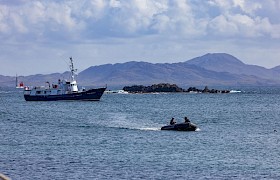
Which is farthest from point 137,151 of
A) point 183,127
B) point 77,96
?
point 77,96

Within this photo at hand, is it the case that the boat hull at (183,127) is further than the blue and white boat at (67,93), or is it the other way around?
the blue and white boat at (67,93)

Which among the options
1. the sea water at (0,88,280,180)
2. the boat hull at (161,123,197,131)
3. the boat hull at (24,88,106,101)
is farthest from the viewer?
the boat hull at (24,88,106,101)

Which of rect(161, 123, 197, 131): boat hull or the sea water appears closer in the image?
the sea water

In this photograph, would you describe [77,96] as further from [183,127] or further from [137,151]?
[137,151]

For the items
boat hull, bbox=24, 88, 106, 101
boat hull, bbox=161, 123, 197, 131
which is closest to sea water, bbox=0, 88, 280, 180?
boat hull, bbox=161, 123, 197, 131

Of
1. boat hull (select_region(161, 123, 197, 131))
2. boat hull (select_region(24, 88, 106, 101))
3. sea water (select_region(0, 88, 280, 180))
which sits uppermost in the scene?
boat hull (select_region(24, 88, 106, 101))

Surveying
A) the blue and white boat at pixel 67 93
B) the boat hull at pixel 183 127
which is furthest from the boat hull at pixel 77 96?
the boat hull at pixel 183 127

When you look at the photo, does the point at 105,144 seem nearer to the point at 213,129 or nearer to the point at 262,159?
the point at 262,159

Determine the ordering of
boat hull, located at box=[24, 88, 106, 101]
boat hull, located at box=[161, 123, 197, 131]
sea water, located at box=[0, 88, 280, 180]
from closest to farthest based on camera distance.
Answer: sea water, located at box=[0, 88, 280, 180], boat hull, located at box=[161, 123, 197, 131], boat hull, located at box=[24, 88, 106, 101]

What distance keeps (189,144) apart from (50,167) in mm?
17304

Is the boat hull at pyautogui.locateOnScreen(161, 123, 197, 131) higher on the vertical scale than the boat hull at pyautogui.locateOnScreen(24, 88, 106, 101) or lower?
lower

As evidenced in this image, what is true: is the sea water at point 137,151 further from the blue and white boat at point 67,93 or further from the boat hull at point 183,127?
the blue and white boat at point 67,93

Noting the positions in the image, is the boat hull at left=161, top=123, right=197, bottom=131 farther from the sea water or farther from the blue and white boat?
the blue and white boat

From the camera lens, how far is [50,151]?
2116 inches
